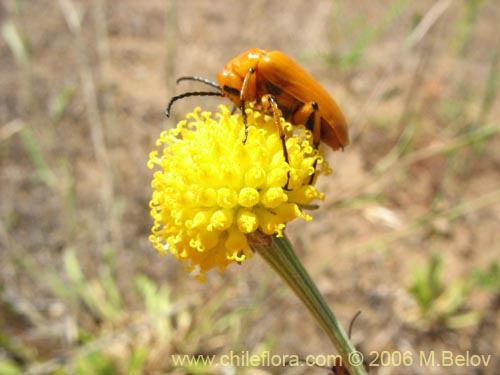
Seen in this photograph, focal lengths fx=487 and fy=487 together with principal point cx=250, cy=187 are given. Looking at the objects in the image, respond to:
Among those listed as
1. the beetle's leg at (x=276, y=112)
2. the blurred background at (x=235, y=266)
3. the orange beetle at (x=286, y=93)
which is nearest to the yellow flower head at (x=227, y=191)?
the beetle's leg at (x=276, y=112)

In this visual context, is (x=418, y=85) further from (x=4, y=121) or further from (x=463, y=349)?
(x=4, y=121)

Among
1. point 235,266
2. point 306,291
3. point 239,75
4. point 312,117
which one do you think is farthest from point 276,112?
point 235,266

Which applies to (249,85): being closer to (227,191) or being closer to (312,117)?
(312,117)

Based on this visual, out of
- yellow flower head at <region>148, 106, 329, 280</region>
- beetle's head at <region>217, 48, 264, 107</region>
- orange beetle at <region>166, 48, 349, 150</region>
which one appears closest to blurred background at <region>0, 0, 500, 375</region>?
orange beetle at <region>166, 48, 349, 150</region>

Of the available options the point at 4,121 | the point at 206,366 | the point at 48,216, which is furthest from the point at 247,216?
the point at 4,121

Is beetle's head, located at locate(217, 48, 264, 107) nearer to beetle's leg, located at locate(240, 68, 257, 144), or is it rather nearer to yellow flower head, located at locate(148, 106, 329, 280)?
beetle's leg, located at locate(240, 68, 257, 144)

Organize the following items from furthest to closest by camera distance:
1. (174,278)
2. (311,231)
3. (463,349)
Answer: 1. (311,231)
2. (174,278)
3. (463,349)

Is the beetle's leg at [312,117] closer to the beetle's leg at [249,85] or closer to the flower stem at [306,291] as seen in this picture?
the beetle's leg at [249,85]
